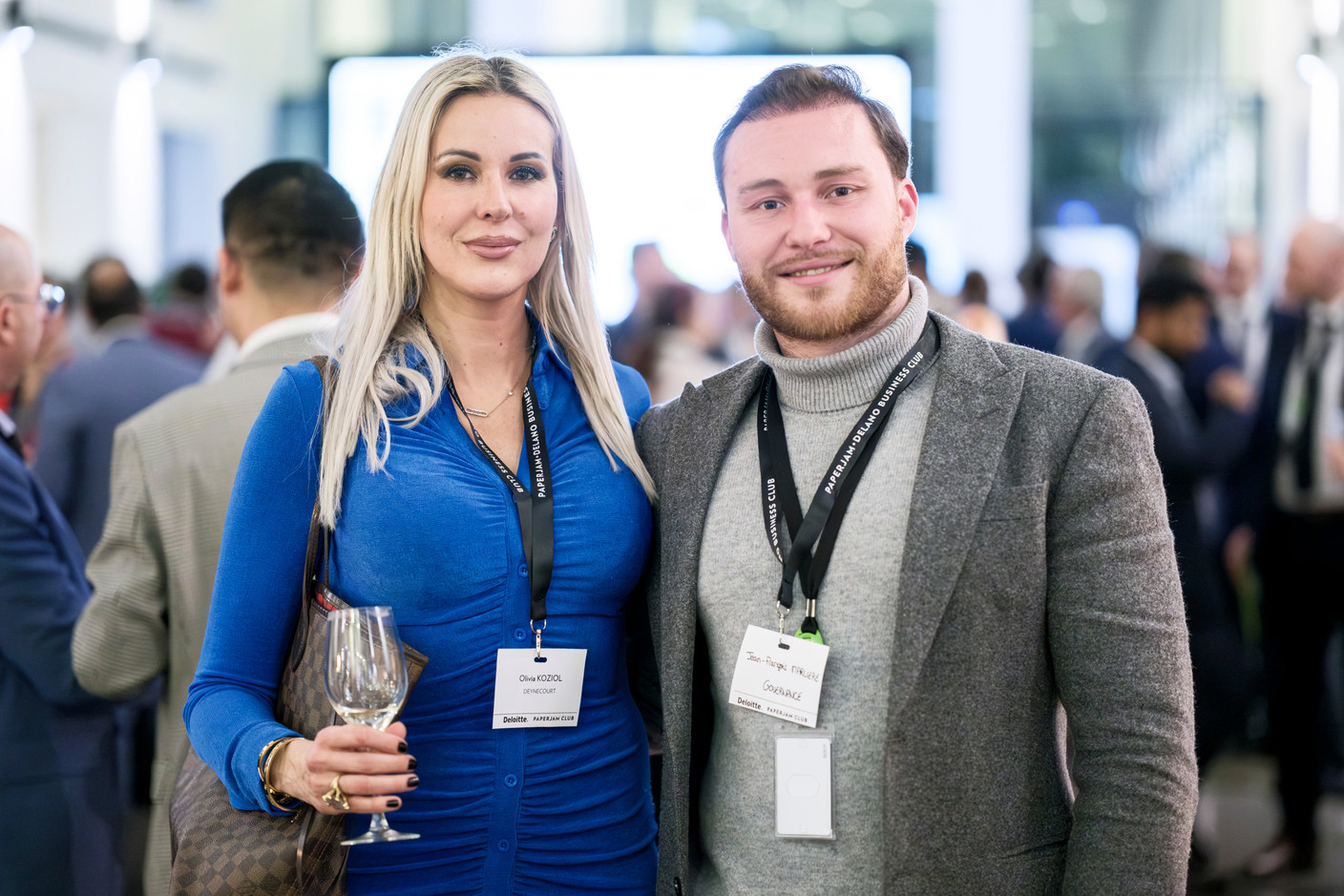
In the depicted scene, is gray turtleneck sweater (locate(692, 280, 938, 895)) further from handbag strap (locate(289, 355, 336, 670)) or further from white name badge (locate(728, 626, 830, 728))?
handbag strap (locate(289, 355, 336, 670))

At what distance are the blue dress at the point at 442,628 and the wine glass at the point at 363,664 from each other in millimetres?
200

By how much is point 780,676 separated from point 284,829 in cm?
67

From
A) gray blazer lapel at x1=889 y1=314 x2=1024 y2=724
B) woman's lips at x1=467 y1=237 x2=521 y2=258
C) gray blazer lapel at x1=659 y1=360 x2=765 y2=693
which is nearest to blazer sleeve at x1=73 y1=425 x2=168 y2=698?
woman's lips at x1=467 y1=237 x2=521 y2=258

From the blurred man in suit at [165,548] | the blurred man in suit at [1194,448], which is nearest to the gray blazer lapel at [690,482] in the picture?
the blurred man in suit at [165,548]

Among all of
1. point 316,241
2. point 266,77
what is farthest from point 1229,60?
point 316,241

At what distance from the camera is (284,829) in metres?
1.56

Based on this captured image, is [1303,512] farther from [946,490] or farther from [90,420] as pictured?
[90,420]

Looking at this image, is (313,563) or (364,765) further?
(313,563)

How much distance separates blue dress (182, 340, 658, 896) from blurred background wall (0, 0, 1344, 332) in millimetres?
7407

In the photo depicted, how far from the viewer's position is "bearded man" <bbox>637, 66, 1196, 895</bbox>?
146cm

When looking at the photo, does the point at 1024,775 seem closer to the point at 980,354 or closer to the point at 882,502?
the point at 882,502

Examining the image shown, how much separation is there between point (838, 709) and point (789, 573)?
19 centimetres

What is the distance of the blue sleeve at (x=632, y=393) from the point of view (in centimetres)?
204

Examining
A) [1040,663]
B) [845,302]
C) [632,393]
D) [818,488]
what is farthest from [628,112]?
[1040,663]
